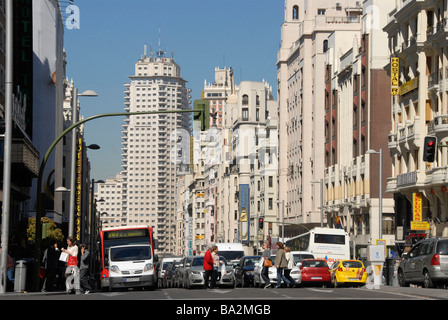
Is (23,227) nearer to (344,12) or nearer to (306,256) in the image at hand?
(306,256)

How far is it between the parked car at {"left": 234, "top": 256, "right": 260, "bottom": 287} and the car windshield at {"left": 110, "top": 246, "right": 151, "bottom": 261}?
7.56 meters

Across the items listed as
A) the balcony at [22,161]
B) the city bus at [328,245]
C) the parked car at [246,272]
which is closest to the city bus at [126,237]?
the parked car at [246,272]

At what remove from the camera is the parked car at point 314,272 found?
39875 mm

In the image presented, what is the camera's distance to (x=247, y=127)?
153 metres

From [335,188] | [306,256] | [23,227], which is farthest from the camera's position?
[335,188]

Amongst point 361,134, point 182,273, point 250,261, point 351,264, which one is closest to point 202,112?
point 182,273

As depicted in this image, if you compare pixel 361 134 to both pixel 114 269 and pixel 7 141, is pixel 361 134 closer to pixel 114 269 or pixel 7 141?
pixel 114 269

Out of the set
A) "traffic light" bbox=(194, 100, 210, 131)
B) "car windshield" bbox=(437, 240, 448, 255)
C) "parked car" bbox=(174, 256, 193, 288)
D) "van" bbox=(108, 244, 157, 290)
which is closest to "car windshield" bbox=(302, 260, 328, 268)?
"parked car" bbox=(174, 256, 193, 288)

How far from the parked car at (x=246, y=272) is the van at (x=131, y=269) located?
7.56 m

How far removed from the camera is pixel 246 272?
139 ft

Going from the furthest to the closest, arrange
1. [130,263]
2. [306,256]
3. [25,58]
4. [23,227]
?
1. [25,58]
2. [23,227]
3. [306,256]
4. [130,263]

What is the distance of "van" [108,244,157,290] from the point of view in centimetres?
3469

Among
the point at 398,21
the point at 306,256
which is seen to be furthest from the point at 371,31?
the point at 306,256

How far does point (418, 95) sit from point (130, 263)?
28.6m
